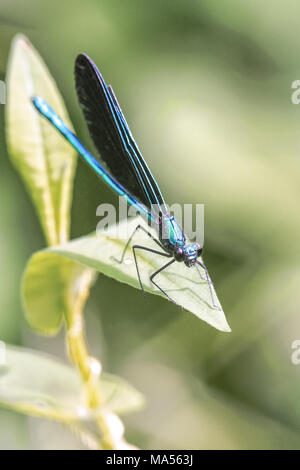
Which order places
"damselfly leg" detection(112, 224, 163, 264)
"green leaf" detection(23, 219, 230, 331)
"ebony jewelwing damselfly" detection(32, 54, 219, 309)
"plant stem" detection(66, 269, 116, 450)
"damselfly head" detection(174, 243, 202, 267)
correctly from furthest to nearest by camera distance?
"ebony jewelwing damselfly" detection(32, 54, 219, 309) → "damselfly head" detection(174, 243, 202, 267) → "plant stem" detection(66, 269, 116, 450) → "damselfly leg" detection(112, 224, 163, 264) → "green leaf" detection(23, 219, 230, 331)

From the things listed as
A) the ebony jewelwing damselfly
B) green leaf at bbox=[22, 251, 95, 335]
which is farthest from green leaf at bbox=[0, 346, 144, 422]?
the ebony jewelwing damselfly

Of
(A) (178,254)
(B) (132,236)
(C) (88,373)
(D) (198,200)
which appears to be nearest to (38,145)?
(B) (132,236)

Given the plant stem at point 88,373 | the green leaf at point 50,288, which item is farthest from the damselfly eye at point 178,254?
the plant stem at point 88,373

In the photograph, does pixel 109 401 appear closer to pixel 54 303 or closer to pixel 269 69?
pixel 54 303

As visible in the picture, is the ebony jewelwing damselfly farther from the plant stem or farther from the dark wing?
the plant stem

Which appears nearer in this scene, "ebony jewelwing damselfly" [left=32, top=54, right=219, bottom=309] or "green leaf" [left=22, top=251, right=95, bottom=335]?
"green leaf" [left=22, top=251, right=95, bottom=335]

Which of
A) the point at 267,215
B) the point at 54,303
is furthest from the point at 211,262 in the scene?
the point at 54,303

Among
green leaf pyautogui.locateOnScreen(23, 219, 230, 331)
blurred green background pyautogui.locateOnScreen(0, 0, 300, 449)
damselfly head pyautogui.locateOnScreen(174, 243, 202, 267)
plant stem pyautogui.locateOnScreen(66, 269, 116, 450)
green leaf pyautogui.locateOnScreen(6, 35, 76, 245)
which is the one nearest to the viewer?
green leaf pyautogui.locateOnScreen(23, 219, 230, 331)
